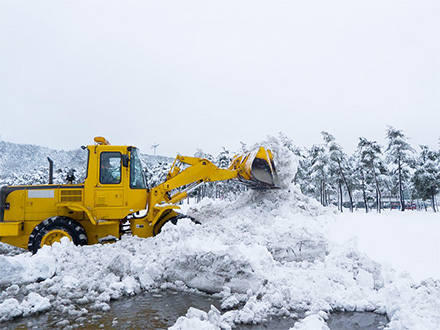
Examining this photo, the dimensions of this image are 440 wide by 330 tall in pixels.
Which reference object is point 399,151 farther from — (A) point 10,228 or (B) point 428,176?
(A) point 10,228

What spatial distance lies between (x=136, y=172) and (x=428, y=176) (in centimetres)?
3547

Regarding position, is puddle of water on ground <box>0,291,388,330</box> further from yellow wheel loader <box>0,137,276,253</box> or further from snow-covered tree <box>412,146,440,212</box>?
snow-covered tree <box>412,146,440,212</box>

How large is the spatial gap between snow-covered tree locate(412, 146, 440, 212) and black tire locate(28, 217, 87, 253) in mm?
35899

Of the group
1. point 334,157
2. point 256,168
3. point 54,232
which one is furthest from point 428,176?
point 54,232

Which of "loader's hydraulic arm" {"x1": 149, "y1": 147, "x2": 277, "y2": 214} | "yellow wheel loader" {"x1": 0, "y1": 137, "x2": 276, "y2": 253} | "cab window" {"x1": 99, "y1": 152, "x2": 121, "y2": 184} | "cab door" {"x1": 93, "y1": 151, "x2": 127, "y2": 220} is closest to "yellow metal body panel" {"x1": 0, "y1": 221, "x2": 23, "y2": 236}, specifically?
"yellow wheel loader" {"x1": 0, "y1": 137, "x2": 276, "y2": 253}

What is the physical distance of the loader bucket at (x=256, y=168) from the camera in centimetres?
1066

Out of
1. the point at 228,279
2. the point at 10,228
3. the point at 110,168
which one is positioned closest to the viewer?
the point at 228,279

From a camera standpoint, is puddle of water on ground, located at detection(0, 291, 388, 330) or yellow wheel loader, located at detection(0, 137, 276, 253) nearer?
puddle of water on ground, located at detection(0, 291, 388, 330)

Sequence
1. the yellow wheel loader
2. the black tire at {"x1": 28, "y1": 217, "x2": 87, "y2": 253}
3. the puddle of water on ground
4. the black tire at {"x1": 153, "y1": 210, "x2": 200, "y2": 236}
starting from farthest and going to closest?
the black tire at {"x1": 153, "y1": 210, "x2": 200, "y2": 236}, the yellow wheel loader, the black tire at {"x1": 28, "y1": 217, "x2": 87, "y2": 253}, the puddle of water on ground

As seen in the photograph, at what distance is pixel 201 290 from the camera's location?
543 cm

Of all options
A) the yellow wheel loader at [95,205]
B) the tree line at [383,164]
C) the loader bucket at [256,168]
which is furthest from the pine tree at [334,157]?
the yellow wheel loader at [95,205]

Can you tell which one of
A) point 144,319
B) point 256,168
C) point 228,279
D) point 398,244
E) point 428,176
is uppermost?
point 428,176

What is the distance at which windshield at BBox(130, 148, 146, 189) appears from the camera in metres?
8.30

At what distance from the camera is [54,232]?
7.44 m
